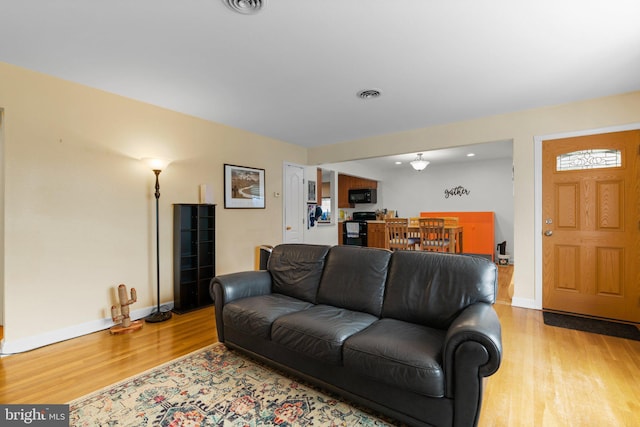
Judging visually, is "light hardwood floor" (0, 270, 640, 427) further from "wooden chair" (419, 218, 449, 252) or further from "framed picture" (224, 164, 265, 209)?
"framed picture" (224, 164, 265, 209)

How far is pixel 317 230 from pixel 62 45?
Answer: 462 cm

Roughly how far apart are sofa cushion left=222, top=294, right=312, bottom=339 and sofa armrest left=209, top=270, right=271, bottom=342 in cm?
7

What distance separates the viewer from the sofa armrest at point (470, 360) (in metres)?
1.37

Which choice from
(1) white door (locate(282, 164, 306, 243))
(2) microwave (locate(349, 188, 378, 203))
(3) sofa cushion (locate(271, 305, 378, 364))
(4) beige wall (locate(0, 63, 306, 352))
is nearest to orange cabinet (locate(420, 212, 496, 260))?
(2) microwave (locate(349, 188, 378, 203))

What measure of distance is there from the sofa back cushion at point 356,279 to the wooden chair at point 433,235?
2411 millimetres

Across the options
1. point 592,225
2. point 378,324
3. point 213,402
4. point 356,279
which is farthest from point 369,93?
point 213,402

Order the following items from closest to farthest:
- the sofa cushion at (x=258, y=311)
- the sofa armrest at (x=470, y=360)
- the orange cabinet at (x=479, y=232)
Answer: the sofa armrest at (x=470, y=360) < the sofa cushion at (x=258, y=311) < the orange cabinet at (x=479, y=232)

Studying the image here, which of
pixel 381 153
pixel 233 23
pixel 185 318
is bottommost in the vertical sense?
pixel 185 318

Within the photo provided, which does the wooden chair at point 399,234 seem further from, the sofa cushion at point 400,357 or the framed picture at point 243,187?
the sofa cushion at point 400,357

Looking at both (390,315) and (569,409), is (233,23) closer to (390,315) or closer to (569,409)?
(390,315)

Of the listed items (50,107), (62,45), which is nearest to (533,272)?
(62,45)

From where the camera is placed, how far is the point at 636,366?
2244mm

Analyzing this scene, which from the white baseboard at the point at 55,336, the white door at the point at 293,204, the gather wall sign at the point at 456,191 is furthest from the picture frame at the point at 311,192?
the gather wall sign at the point at 456,191

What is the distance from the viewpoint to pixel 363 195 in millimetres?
8188
